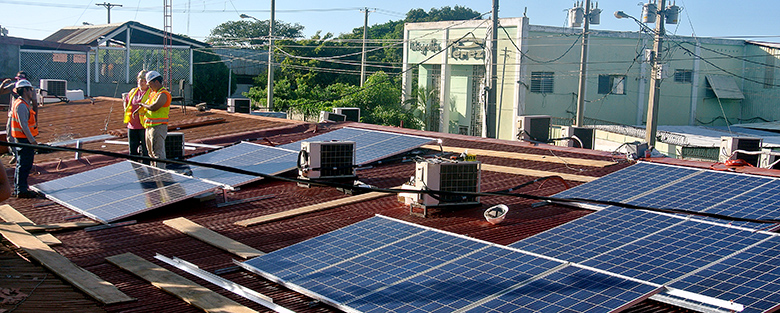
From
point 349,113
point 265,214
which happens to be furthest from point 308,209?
point 349,113

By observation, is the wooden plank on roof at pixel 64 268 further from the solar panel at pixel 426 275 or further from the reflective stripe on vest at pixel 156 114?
the reflective stripe on vest at pixel 156 114

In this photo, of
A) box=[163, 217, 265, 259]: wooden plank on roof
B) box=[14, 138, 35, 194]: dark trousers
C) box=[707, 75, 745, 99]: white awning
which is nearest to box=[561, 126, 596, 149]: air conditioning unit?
box=[163, 217, 265, 259]: wooden plank on roof

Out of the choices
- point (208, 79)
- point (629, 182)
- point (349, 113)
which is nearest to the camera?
point (629, 182)

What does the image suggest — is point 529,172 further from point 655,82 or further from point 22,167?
point 655,82

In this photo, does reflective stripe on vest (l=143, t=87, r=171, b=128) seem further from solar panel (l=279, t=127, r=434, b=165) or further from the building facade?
the building facade

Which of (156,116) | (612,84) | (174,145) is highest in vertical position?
(612,84)
